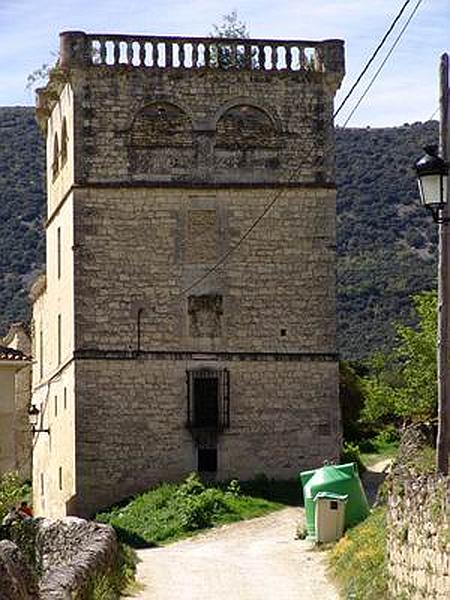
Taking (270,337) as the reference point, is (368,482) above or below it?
below

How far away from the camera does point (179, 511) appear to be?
34.1 m

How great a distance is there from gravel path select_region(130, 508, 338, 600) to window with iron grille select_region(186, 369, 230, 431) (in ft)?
12.2

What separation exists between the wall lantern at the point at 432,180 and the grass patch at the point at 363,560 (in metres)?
5.02

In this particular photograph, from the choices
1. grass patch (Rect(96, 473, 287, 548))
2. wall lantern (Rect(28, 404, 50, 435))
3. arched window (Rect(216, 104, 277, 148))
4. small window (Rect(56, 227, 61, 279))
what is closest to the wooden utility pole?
grass patch (Rect(96, 473, 287, 548))

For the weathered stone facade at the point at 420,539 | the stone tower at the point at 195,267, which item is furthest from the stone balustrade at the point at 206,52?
the weathered stone facade at the point at 420,539

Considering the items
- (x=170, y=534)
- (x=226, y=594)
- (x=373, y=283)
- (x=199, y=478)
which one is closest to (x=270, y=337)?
(x=199, y=478)

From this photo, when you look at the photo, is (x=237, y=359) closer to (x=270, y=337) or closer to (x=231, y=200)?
(x=270, y=337)

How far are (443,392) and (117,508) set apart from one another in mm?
19514

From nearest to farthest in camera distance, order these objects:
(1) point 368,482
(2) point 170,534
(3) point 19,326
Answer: (2) point 170,534 < (1) point 368,482 < (3) point 19,326

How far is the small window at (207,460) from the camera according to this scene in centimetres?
3781

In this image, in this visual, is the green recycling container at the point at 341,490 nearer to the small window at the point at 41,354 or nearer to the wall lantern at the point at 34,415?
the wall lantern at the point at 34,415

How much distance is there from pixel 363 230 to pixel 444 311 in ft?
210

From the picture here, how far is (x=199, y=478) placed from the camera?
122ft

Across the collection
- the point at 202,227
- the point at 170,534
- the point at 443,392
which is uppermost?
the point at 202,227
